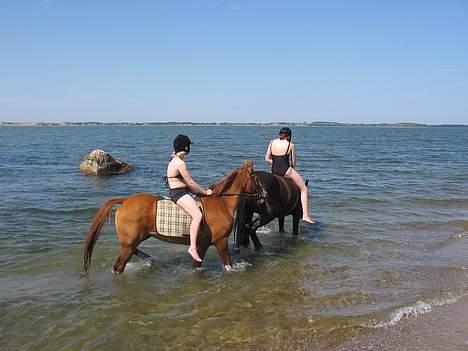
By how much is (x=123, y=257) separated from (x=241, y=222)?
9.13 ft

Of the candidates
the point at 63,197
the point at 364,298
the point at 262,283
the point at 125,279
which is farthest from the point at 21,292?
the point at 63,197

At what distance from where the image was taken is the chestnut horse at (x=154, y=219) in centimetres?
769

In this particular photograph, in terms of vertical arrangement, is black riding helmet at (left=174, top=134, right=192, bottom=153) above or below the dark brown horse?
above

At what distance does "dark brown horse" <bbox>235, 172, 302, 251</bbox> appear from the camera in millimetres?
9595

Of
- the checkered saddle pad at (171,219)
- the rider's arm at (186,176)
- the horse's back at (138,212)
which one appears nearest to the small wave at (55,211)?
the horse's back at (138,212)

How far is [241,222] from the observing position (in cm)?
962

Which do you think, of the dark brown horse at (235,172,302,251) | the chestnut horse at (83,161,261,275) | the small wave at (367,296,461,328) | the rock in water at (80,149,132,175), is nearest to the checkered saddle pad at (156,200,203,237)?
the chestnut horse at (83,161,261,275)

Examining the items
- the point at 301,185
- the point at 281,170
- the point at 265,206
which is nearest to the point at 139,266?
the point at 265,206

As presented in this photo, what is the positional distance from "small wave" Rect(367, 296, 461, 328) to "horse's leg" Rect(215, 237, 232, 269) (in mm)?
3161

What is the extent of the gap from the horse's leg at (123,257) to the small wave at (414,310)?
4.31 meters

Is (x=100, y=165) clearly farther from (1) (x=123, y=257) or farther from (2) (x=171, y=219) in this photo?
(2) (x=171, y=219)

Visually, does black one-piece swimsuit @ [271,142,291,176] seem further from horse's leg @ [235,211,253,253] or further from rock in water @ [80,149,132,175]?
rock in water @ [80,149,132,175]

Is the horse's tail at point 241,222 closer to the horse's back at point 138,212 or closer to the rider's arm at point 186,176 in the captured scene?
the rider's arm at point 186,176

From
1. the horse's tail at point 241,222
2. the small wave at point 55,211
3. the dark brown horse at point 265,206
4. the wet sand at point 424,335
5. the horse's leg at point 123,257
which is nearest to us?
the wet sand at point 424,335
